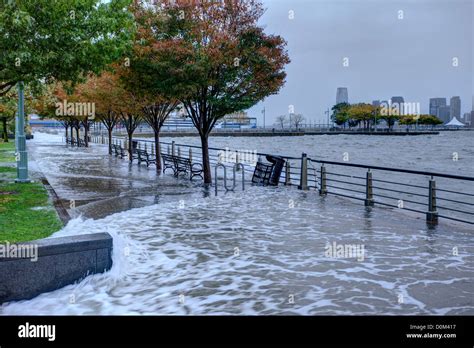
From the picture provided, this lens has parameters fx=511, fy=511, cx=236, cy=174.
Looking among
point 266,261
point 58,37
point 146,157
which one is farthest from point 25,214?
point 146,157

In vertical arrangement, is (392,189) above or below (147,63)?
below

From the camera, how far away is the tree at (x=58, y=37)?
1378 cm

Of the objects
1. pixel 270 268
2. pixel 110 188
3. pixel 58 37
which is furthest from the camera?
pixel 110 188

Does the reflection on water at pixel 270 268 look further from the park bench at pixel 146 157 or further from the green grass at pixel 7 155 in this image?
the green grass at pixel 7 155

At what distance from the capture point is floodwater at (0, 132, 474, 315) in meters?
6.56

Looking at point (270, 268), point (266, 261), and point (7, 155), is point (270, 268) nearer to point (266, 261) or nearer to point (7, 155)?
point (266, 261)

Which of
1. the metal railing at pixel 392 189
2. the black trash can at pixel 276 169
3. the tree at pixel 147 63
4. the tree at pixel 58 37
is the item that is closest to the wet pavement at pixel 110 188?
the metal railing at pixel 392 189

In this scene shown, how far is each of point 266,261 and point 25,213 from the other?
21.4 ft

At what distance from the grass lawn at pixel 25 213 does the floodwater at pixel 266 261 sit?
1.83 ft

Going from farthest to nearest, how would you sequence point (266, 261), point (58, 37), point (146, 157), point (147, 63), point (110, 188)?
1. point (146, 157)
2. point (147, 63)
3. point (110, 188)
4. point (58, 37)
5. point (266, 261)

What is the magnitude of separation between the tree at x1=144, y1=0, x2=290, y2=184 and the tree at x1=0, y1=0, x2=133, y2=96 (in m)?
2.71

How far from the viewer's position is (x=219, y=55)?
1841 centimetres
